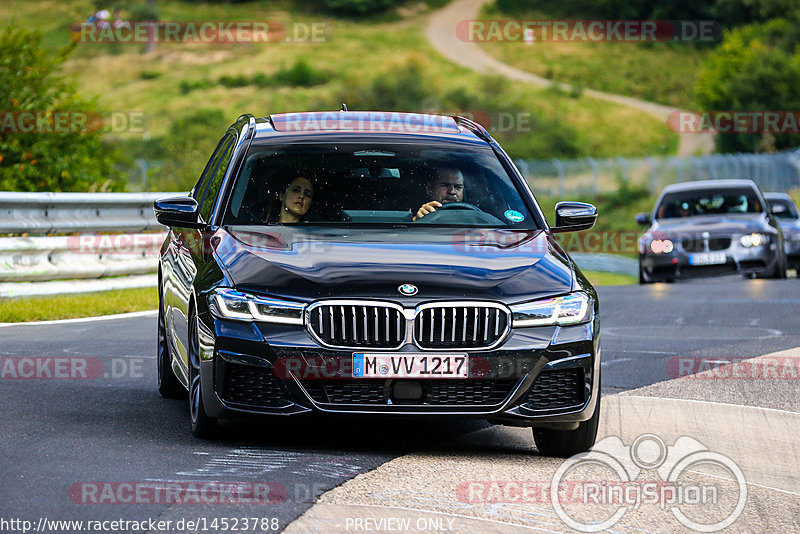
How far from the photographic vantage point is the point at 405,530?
5.31m

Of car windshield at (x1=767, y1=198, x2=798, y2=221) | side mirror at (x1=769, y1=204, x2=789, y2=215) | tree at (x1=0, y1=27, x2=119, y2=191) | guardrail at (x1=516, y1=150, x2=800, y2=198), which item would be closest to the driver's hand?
tree at (x1=0, y1=27, x2=119, y2=191)

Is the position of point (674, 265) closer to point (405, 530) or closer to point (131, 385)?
point (131, 385)

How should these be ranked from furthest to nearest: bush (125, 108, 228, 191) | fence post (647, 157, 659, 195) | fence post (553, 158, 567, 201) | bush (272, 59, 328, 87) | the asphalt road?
1. bush (272, 59, 328, 87)
2. bush (125, 108, 228, 191)
3. fence post (647, 157, 659, 195)
4. fence post (553, 158, 567, 201)
5. the asphalt road

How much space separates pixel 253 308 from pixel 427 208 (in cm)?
158

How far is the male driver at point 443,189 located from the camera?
312 inches

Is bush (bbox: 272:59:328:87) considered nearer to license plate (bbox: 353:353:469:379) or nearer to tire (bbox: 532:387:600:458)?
tire (bbox: 532:387:600:458)

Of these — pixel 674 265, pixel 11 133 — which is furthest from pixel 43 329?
pixel 674 265

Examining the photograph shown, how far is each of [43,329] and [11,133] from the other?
7367mm

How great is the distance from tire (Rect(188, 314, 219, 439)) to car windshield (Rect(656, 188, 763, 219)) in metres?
15.9

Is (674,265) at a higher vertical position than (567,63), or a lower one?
higher

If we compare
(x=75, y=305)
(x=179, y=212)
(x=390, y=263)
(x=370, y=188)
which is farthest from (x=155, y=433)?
(x=75, y=305)

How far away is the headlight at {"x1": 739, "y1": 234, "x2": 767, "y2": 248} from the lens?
21062mm

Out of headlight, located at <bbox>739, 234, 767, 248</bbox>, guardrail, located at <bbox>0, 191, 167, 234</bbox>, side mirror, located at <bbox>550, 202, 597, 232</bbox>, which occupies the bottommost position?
headlight, located at <bbox>739, 234, 767, 248</bbox>

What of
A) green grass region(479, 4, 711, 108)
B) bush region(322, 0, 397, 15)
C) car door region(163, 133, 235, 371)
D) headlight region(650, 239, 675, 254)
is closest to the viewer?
car door region(163, 133, 235, 371)
